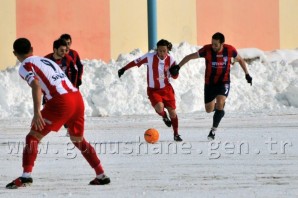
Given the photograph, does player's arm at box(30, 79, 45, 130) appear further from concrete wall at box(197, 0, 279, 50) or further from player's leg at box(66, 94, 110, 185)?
concrete wall at box(197, 0, 279, 50)

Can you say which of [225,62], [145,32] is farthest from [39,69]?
[145,32]

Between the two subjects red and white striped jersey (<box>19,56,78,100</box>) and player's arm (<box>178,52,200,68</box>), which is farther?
player's arm (<box>178,52,200,68</box>)

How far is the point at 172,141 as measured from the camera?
49.3ft

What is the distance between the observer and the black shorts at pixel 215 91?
15.5 meters

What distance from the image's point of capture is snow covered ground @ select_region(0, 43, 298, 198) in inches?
377

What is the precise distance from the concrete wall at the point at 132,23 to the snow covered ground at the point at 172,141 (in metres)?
0.88

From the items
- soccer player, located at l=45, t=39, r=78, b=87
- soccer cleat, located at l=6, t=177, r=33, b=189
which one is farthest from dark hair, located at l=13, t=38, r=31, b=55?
soccer player, located at l=45, t=39, r=78, b=87

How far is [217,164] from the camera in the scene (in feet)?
38.1

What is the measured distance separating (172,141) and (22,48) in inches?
235

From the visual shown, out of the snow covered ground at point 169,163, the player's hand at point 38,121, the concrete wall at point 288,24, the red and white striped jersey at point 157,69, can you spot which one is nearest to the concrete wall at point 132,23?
the concrete wall at point 288,24

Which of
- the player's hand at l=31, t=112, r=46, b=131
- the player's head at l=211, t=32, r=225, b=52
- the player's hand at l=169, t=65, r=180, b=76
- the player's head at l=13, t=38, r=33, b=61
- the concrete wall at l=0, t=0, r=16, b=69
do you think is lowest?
the player's hand at l=31, t=112, r=46, b=131

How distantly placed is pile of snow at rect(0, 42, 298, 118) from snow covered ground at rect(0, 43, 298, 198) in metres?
0.03

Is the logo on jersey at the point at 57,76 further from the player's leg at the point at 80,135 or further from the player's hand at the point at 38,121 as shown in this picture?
the player's hand at the point at 38,121

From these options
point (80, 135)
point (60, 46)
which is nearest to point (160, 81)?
point (60, 46)
